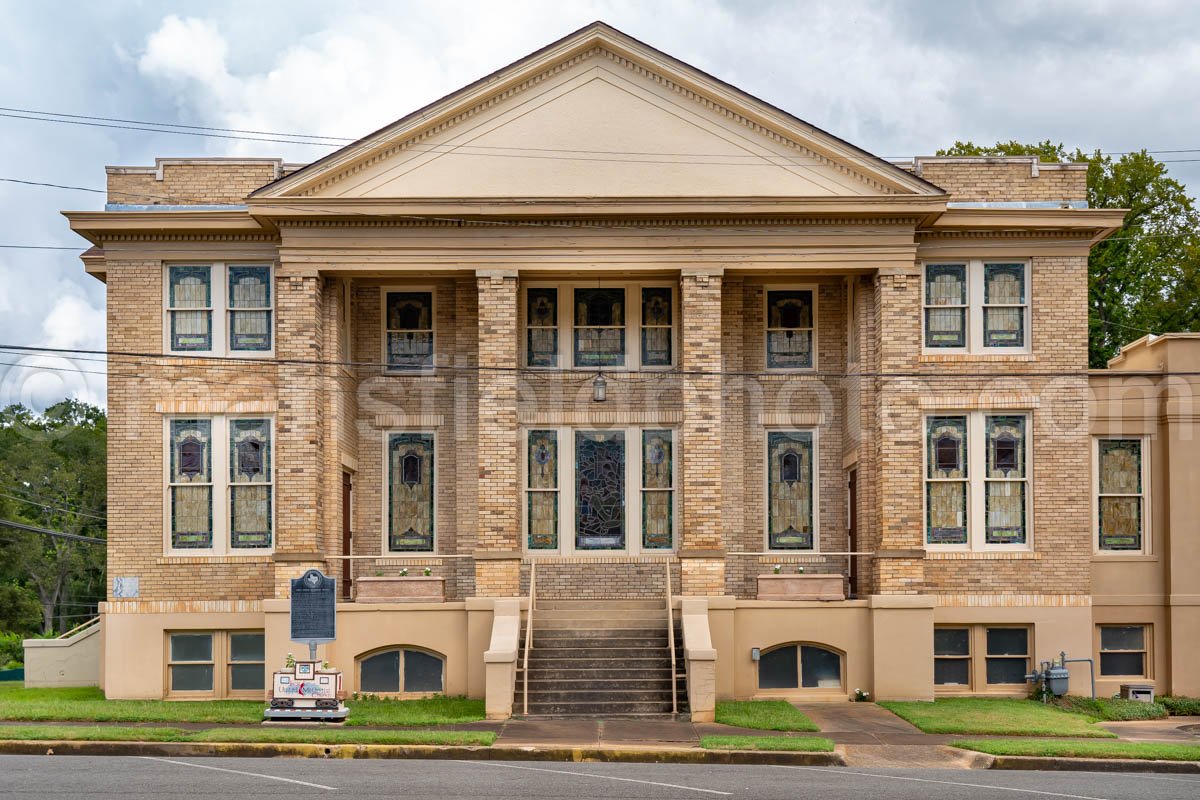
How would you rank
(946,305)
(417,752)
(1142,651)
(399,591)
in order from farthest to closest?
(1142,651) < (946,305) < (399,591) < (417,752)

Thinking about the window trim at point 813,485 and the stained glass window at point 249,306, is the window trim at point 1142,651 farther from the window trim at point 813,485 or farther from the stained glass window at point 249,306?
the stained glass window at point 249,306

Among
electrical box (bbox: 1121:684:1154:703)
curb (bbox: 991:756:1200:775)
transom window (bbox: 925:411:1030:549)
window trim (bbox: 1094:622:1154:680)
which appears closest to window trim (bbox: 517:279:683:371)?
transom window (bbox: 925:411:1030:549)

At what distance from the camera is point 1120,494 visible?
78.1 feet

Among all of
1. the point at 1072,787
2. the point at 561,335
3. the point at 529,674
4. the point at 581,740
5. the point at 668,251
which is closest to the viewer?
the point at 1072,787

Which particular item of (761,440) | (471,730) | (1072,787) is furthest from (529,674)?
(1072,787)

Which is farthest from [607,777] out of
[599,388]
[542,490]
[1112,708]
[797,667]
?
[1112,708]

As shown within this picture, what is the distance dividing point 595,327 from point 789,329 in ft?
11.7

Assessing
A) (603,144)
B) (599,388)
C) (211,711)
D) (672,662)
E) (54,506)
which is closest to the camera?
(211,711)

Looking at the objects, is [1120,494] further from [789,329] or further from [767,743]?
[767,743]

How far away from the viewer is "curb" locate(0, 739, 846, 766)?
16469mm

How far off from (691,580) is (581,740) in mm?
4942

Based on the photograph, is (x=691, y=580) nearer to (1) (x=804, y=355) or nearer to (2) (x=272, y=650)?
(1) (x=804, y=355)

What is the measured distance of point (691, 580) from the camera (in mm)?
21734

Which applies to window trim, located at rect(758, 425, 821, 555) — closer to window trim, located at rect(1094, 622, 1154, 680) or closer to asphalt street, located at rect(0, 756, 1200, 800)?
window trim, located at rect(1094, 622, 1154, 680)
